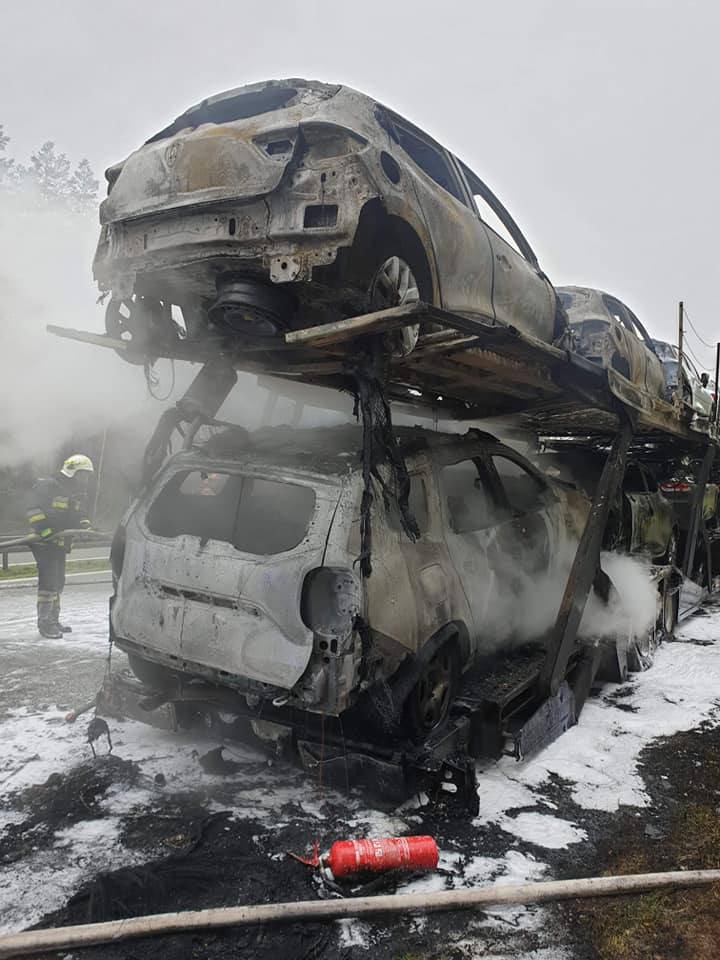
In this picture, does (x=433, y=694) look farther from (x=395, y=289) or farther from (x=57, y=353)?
(x=57, y=353)

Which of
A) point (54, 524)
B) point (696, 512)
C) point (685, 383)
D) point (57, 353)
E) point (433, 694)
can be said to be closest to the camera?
point (433, 694)

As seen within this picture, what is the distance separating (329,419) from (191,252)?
387cm

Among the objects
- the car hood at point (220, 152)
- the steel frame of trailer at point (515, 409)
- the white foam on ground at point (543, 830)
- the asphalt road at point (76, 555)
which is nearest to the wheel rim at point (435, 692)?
the steel frame of trailer at point (515, 409)

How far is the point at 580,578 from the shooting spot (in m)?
4.76

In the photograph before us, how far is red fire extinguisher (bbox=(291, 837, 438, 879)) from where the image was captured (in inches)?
111

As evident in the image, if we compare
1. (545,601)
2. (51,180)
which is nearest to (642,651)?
(545,601)

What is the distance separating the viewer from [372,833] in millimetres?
3238

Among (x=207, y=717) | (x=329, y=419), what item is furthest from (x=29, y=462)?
(x=207, y=717)

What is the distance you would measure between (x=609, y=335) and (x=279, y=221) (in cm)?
425

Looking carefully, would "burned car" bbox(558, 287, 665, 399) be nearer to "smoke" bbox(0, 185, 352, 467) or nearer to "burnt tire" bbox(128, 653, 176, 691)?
"burnt tire" bbox(128, 653, 176, 691)

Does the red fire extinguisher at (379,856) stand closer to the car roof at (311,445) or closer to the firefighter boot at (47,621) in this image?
the car roof at (311,445)

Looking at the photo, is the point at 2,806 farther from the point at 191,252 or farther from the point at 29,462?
the point at 29,462

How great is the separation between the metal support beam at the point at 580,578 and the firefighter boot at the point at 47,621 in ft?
15.8

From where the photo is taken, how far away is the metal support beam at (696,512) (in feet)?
27.8
